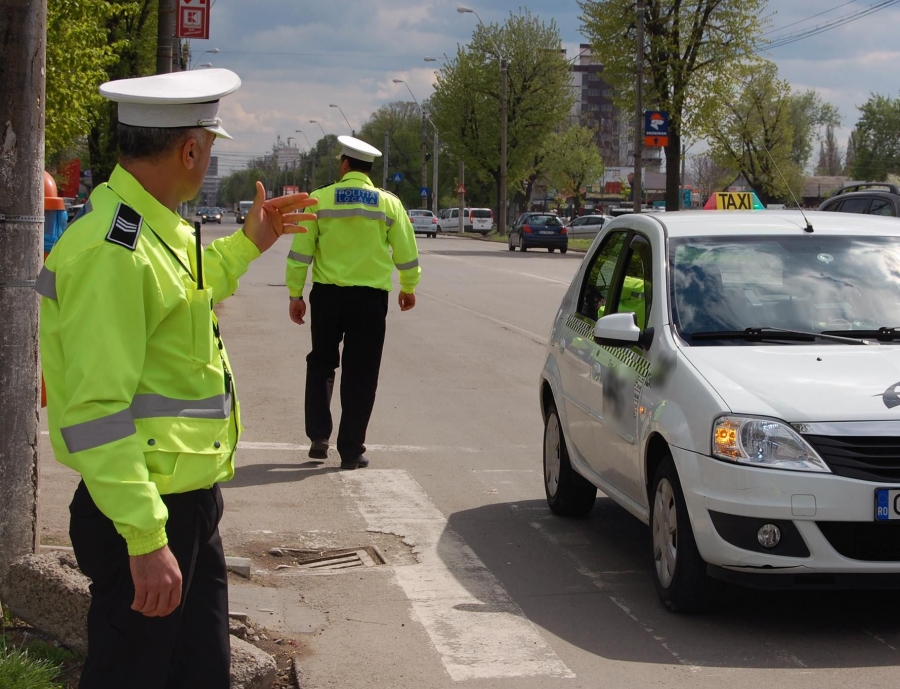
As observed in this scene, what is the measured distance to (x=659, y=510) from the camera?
17.4 ft

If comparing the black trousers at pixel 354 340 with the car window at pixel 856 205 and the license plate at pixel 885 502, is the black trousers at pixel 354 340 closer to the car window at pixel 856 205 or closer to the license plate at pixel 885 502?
the license plate at pixel 885 502

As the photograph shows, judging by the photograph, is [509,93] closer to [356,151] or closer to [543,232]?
[543,232]

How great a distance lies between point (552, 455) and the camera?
702 cm

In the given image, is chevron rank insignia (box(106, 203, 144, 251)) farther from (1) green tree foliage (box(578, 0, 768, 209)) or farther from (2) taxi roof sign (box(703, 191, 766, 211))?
(1) green tree foliage (box(578, 0, 768, 209))

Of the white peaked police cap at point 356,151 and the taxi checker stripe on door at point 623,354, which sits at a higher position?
the white peaked police cap at point 356,151

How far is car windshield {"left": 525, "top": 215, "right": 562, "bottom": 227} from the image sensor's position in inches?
1785

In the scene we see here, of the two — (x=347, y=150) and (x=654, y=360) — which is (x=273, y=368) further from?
(x=654, y=360)

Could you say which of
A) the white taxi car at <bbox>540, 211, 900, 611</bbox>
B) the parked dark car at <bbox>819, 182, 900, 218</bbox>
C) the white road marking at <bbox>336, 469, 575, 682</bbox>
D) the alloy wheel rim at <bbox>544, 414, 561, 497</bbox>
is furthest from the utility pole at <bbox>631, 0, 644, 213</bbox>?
the white taxi car at <bbox>540, 211, 900, 611</bbox>

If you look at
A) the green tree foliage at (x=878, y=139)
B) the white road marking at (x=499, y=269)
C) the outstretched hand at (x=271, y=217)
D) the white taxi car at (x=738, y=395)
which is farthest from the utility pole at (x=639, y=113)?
the green tree foliage at (x=878, y=139)

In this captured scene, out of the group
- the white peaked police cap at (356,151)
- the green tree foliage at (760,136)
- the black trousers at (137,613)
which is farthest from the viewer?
the green tree foliage at (760,136)

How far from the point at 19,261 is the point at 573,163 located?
95.1 m

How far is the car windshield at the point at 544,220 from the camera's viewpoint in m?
45.3

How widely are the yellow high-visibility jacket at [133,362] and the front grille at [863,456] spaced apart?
8.07 feet

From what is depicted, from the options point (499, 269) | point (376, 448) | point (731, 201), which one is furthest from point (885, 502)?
point (499, 269)
